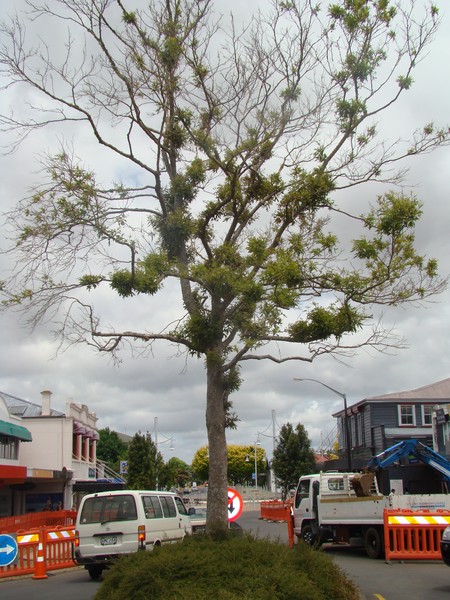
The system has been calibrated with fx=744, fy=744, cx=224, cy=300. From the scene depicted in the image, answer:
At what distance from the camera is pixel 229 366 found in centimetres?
1177

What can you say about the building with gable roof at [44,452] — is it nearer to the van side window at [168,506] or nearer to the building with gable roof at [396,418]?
the building with gable roof at [396,418]

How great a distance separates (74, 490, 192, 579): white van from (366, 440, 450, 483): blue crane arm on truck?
9.15 m

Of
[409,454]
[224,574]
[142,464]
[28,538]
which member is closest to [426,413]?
[142,464]

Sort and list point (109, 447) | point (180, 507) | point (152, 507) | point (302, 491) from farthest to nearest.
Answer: point (109, 447) < point (302, 491) < point (180, 507) < point (152, 507)

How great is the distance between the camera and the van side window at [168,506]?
17.3 meters

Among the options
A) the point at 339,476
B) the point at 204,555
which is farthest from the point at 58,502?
the point at 204,555

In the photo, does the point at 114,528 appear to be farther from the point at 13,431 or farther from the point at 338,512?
the point at 13,431

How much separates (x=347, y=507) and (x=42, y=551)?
8.55 meters

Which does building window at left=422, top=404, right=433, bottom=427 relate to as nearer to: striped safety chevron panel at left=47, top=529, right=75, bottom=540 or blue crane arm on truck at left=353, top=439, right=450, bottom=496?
blue crane arm on truck at left=353, top=439, right=450, bottom=496

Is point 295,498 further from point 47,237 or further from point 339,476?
point 47,237

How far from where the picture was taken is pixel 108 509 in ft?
52.2

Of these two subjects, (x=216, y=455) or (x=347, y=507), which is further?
(x=347, y=507)

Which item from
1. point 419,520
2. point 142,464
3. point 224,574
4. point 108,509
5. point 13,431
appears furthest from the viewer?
point 142,464

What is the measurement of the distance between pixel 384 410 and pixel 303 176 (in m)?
39.7
